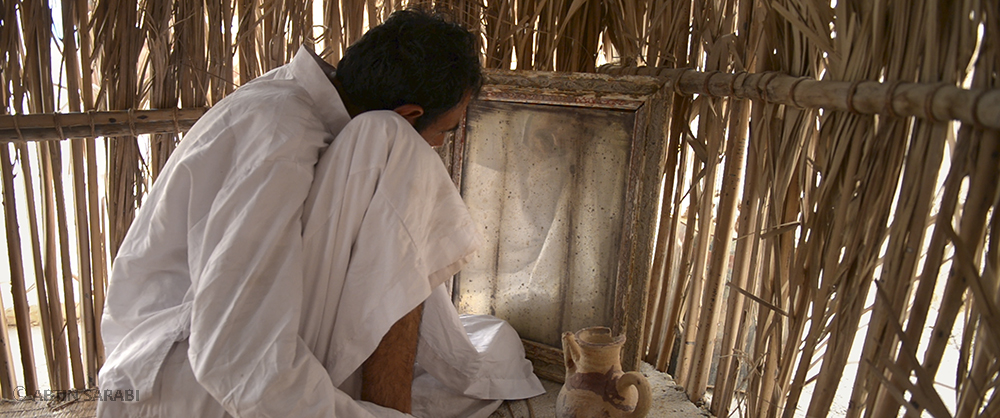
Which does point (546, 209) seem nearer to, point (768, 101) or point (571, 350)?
point (571, 350)

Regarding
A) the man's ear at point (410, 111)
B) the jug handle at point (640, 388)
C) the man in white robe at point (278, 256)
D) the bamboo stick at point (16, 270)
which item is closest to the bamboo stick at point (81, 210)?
the bamboo stick at point (16, 270)

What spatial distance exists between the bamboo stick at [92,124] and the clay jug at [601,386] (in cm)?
117

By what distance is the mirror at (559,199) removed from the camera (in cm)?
167

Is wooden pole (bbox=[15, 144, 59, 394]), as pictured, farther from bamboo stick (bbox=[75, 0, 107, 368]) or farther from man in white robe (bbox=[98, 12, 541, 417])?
man in white robe (bbox=[98, 12, 541, 417])

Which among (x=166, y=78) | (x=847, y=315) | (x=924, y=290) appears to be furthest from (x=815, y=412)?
(x=166, y=78)

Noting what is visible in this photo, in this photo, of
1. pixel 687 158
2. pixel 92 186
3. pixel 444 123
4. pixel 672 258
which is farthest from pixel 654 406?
pixel 92 186

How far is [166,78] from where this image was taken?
181 cm

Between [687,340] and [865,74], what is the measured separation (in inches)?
37.3

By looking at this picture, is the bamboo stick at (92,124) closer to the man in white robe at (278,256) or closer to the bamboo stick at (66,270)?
the bamboo stick at (66,270)

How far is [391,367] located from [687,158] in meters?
0.94

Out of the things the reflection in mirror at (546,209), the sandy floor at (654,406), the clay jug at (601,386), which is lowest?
the sandy floor at (654,406)

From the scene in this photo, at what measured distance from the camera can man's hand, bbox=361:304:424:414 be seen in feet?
4.43

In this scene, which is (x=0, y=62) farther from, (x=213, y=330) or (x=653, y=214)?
(x=653, y=214)

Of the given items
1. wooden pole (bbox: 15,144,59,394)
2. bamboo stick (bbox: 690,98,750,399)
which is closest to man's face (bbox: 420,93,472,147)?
bamboo stick (bbox: 690,98,750,399)
